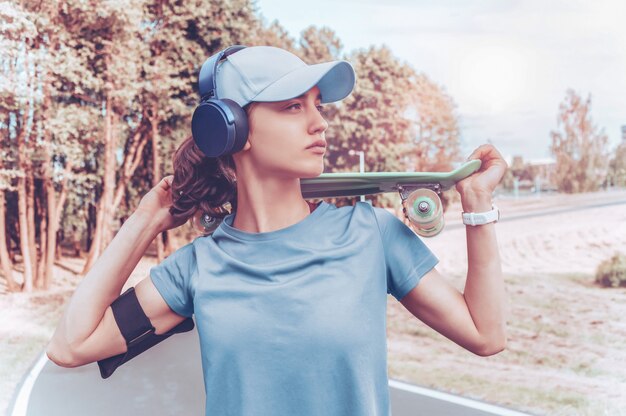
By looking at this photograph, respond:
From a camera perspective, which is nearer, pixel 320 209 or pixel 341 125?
pixel 320 209

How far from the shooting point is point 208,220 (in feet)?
5.46

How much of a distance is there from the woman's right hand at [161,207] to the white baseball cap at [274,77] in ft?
0.90

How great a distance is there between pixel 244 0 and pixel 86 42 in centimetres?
295

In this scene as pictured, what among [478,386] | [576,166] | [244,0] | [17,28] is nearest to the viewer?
[478,386]

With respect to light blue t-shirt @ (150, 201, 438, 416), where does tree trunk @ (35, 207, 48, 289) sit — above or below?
below

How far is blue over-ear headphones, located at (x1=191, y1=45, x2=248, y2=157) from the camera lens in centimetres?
146

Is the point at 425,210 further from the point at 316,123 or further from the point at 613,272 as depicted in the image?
the point at 613,272

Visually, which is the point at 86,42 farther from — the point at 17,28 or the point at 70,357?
the point at 70,357

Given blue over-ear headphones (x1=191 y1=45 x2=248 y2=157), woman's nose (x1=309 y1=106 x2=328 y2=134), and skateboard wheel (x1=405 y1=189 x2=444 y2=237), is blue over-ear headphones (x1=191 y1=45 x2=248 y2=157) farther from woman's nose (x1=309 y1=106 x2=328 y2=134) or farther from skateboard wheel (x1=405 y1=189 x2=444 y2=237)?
skateboard wheel (x1=405 y1=189 x2=444 y2=237)

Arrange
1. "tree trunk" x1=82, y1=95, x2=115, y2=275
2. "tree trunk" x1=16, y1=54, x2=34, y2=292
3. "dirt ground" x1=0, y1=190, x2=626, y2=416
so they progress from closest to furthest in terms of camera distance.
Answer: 1. "dirt ground" x1=0, y1=190, x2=626, y2=416
2. "tree trunk" x1=16, y1=54, x2=34, y2=292
3. "tree trunk" x1=82, y1=95, x2=115, y2=275

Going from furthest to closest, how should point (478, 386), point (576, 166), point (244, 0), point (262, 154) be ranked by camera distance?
point (244, 0), point (576, 166), point (478, 386), point (262, 154)

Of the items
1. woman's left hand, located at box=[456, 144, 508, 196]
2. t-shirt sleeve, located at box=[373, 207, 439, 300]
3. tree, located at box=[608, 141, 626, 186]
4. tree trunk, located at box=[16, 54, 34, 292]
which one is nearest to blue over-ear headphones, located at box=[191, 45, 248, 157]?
t-shirt sleeve, located at box=[373, 207, 439, 300]

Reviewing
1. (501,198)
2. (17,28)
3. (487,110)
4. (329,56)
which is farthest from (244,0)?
(501,198)

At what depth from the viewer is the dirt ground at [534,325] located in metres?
7.84
